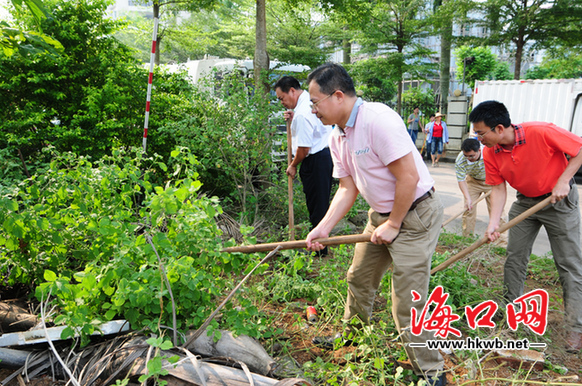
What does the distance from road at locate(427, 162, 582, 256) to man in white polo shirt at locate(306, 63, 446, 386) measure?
148 inches

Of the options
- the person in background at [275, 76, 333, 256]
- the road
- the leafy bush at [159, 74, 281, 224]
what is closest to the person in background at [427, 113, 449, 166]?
the road

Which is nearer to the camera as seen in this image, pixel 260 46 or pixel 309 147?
pixel 309 147

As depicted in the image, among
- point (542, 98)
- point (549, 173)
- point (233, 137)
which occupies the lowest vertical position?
point (549, 173)

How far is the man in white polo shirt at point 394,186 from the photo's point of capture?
2.55 meters

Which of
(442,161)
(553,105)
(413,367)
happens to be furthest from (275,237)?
(442,161)

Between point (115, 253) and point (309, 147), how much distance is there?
2604mm

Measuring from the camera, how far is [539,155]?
3.43 m

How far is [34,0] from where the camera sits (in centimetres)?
209

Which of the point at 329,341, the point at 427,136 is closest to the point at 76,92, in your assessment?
the point at 329,341

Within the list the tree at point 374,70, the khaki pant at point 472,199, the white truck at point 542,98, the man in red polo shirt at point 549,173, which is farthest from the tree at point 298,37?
the man in red polo shirt at point 549,173

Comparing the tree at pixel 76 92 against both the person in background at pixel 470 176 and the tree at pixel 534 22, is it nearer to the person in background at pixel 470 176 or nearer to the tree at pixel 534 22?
the person in background at pixel 470 176

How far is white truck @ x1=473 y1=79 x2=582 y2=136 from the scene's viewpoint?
11.8m

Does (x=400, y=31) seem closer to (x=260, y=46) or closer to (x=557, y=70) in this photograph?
(x=260, y=46)

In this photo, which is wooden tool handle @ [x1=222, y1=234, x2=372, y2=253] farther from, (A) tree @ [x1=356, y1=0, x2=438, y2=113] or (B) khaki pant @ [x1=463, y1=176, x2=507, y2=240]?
(A) tree @ [x1=356, y1=0, x2=438, y2=113]
